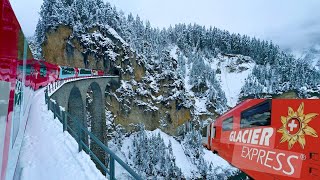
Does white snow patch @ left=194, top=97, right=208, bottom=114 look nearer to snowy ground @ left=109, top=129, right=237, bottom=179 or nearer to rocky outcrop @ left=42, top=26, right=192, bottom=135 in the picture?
rocky outcrop @ left=42, top=26, right=192, bottom=135

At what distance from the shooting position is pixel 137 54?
7794 centimetres

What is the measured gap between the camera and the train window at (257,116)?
9078mm

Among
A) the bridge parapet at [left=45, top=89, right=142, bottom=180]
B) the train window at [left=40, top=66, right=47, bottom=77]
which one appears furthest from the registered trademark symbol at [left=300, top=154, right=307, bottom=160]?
the train window at [left=40, top=66, right=47, bottom=77]

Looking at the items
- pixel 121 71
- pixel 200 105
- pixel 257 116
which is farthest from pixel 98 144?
pixel 200 105

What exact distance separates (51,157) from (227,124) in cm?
810

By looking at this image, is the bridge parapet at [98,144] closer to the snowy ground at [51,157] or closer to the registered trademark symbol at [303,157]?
the snowy ground at [51,157]

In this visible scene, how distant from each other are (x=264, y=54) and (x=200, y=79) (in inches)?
2169

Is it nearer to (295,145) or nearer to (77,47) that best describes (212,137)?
(295,145)

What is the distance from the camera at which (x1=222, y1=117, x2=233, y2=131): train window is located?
12625mm

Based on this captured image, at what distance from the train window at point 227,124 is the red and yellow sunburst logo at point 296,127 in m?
4.38

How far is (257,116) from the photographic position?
9828mm

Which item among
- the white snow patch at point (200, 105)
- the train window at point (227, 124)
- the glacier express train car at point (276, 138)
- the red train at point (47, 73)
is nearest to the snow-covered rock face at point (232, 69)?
the white snow patch at point (200, 105)

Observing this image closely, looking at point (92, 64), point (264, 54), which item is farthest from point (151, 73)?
point (264, 54)

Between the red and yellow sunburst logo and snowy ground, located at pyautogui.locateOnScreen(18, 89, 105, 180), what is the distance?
16.7 ft
